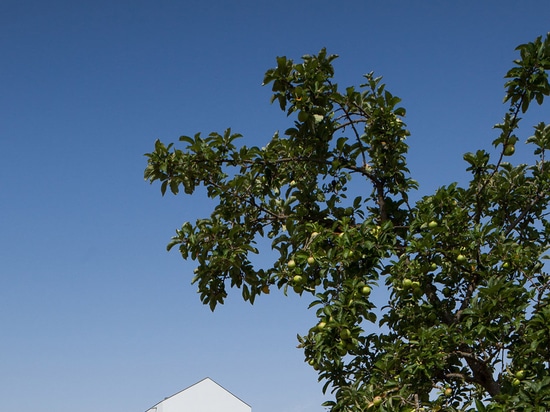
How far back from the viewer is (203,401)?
29.8 m

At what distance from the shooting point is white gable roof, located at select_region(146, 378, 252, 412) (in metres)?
28.8

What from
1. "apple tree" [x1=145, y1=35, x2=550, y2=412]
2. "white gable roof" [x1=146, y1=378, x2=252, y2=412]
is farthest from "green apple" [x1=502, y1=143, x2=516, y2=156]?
"white gable roof" [x1=146, y1=378, x2=252, y2=412]

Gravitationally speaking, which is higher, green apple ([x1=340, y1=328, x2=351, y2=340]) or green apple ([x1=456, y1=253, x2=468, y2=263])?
green apple ([x1=456, y1=253, x2=468, y2=263])

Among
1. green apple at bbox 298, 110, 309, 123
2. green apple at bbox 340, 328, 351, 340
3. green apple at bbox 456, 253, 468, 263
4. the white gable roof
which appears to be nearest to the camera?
green apple at bbox 340, 328, 351, 340

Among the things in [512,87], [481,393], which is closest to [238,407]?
[481,393]

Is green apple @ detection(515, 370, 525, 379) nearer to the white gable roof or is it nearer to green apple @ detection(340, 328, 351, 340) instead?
green apple @ detection(340, 328, 351, 340)

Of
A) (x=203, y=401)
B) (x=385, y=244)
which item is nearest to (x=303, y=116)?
(x=385, y=244)

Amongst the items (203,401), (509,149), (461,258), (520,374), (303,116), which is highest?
(203,401)

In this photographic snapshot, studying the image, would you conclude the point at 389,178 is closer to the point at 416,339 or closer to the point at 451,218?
the point at 451,218

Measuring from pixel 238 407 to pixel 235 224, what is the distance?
1020 inches

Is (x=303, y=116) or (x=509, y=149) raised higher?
(x=303, y=116)

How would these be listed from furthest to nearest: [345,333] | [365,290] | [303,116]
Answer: [303,116]
[365,290]
[345,333]

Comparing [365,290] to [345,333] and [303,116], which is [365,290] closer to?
[345,333]

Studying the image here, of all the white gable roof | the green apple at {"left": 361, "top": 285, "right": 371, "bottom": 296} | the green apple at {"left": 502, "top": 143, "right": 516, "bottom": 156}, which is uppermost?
the white gable roof
